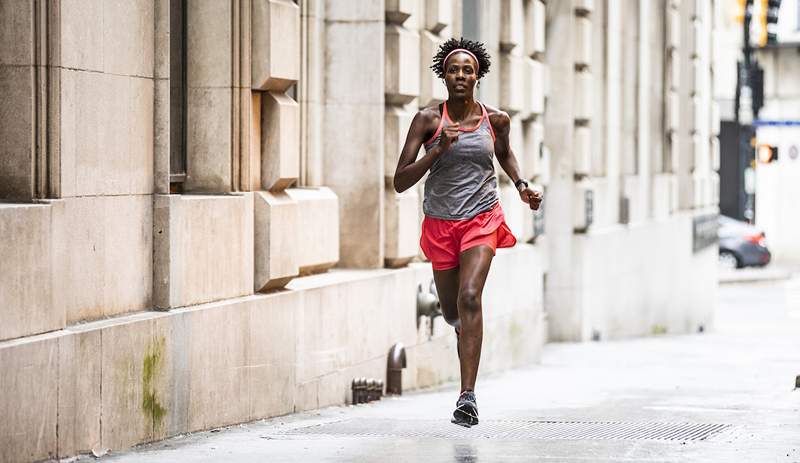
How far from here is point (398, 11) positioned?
13.1 m

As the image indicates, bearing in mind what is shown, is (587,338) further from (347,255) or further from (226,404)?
(226,404)

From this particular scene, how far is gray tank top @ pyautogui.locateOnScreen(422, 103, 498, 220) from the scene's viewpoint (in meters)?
8.73

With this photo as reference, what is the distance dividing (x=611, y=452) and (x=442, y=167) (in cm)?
175

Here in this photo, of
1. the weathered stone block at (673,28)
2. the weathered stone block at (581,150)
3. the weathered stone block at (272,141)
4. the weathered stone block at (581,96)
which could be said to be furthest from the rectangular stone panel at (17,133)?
the weathered stone block at (673,28)

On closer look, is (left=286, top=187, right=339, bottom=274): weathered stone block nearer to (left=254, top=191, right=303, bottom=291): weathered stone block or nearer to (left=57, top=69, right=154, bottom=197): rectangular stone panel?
(left=254, top=191, right=303, bottom=291): weathered stone block

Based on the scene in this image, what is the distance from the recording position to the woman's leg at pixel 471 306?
8.70m

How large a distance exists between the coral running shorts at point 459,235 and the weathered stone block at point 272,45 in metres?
1.95

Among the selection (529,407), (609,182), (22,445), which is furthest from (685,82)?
(22,445)

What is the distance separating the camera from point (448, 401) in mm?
11797

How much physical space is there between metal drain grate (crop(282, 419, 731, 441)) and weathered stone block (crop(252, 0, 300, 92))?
222cm

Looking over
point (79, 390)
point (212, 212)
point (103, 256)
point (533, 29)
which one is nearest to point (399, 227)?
point (212, 212)

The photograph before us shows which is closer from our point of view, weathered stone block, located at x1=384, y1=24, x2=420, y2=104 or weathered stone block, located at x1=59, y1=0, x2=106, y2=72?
weathered stone block, located at x1=59, y1=0, x2=106, y2=72

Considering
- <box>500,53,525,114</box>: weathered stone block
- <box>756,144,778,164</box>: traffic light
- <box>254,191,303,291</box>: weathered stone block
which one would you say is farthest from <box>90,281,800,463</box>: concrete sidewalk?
<box>756,144,778,164</box>: traffic light

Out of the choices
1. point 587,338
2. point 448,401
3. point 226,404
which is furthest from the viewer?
point 587,338
